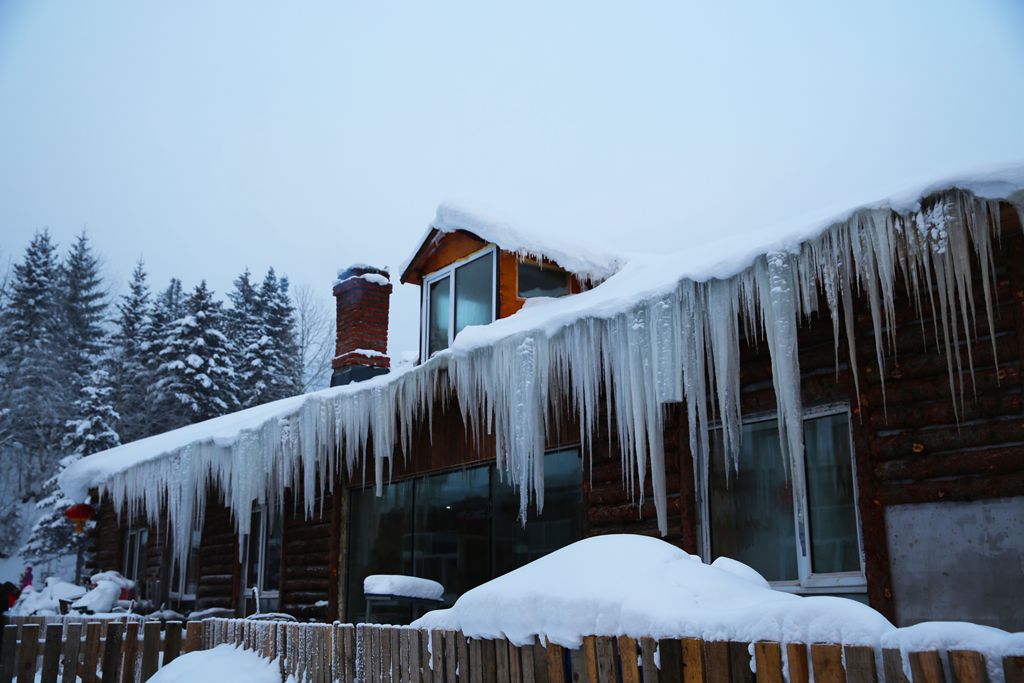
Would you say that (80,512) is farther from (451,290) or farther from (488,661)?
(488,661)

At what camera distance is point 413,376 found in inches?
328

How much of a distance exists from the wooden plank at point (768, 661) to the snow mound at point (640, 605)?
0.05 metres

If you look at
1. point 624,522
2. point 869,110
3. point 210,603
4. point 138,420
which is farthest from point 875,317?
point 869,110

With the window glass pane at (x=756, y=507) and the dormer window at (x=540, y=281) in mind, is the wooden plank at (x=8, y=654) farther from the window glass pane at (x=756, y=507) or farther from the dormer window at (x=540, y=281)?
the dormer window at (x=540, y=281)

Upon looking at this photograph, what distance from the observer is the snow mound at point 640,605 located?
2635 mm

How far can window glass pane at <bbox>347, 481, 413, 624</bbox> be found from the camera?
9.99 m

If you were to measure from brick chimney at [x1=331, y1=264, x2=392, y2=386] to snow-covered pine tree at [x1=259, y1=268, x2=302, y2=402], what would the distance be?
79.3ft

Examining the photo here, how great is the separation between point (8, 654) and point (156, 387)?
30.1 metres

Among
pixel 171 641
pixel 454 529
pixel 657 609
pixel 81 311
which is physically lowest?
pixel 171 641

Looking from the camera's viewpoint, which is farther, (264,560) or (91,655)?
(264,560)

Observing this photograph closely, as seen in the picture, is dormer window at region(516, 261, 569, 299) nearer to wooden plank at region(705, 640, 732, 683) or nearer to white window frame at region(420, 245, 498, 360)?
white window frame at region(420, 245, 498, 360)

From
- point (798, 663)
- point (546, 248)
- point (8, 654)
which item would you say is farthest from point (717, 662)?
point (546, 248)

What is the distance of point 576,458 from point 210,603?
28.4ft

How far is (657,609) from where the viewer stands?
3094mm
